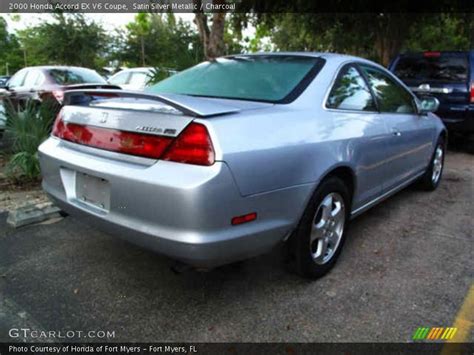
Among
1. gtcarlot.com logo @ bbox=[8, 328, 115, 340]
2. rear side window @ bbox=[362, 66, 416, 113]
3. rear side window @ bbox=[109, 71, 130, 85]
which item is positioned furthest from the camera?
rear side window @ bbox=[109, 71, 130, 85]

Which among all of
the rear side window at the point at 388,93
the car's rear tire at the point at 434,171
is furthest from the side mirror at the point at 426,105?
the car's rear tire at the point at 434,171

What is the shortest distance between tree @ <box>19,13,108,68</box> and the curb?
59.4 ft

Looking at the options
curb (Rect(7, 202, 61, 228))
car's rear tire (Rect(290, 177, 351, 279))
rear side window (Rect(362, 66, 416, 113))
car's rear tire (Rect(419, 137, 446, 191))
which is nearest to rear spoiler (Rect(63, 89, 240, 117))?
car's rear tire (Rect(290, 177, 351, 279))

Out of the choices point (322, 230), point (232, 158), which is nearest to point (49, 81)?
point (322, 230)

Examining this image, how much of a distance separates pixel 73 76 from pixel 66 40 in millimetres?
13081

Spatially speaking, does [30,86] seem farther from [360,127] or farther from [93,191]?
[360,127]

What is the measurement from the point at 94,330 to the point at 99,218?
1.97 feet

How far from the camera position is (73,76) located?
327 inches

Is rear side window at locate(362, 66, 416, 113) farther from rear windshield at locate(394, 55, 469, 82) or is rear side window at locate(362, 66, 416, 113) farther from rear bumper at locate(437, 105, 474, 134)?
rear windshield at locate(394, 55, 469, 82)

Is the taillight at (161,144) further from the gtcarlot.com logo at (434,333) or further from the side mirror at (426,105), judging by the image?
the side mirror at (426,105)

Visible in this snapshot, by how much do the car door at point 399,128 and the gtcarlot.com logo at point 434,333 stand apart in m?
1.43

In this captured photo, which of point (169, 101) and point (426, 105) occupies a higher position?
point (169, 101)

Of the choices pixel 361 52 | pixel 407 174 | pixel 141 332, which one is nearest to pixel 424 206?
pixel 407 174

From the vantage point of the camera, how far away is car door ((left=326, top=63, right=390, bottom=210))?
2.76 metres
